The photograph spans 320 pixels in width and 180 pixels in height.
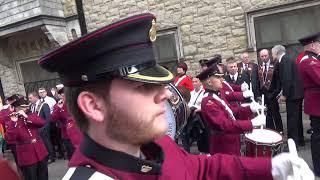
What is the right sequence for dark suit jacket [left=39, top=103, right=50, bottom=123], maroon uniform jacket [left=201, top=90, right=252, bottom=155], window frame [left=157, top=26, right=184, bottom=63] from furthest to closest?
window frame [left=157, top=26, right=184, bottom=63]
dark suit jacket [left=39, top=103, right=50, bottom=123]
maroon uniform jacket [left=201, top=90, right=252, bottom=155]

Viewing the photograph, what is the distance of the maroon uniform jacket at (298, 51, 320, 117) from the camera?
539 cm

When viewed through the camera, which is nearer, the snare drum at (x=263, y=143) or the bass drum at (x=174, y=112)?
the bass drum at (x=174, y=112)

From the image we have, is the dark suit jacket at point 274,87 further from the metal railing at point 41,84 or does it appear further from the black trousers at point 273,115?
the metal railing at point 41,84

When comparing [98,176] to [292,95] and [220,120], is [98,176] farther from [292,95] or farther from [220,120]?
[292,95]

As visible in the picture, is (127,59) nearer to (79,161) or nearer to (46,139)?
(79,161)

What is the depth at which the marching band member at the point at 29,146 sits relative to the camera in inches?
252

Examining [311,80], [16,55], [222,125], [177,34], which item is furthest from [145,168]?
[16,55]

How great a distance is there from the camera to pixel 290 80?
22.9ft

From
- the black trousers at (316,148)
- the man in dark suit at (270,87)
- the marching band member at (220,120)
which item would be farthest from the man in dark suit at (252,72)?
the marching band member at (220,120)

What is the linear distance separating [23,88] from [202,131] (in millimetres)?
9188

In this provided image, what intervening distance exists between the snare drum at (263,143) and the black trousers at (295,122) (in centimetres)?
268

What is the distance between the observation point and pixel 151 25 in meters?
1.61

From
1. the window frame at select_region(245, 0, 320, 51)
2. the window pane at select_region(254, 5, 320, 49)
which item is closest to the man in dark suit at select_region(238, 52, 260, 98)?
the window frame at select_region(245, 0, 320, 51)

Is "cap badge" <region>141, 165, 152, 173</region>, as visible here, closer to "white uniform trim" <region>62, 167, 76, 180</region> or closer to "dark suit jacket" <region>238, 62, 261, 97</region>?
"white uniform trim" <region>62, 167, 76, 180</region>
